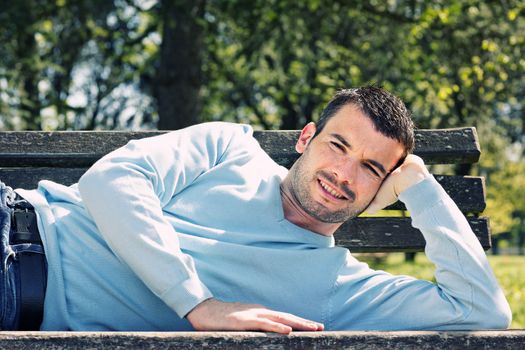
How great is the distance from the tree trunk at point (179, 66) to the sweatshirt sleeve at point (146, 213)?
7407mm

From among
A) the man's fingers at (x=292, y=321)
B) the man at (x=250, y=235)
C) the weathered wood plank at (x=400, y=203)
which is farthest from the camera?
the weathered wood plank at (x=400, y=203)

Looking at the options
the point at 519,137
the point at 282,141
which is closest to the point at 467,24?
the point at 282,141

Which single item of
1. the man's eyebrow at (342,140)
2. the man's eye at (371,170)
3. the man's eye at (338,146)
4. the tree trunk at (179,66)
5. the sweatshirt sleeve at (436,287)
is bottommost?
the tree trunk at (179,66)

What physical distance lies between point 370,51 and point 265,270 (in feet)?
37.7

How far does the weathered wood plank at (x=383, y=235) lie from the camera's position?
3766 mm

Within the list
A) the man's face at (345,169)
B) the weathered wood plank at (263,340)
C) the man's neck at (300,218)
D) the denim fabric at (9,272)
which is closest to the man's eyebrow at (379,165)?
the man's face at (345,169)

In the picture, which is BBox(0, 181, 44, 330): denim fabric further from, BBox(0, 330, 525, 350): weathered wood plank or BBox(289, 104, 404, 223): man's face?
BBox(289, 104, 404, 223): man's face

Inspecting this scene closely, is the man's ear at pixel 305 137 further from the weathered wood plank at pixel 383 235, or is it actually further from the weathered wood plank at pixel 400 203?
the weathered wood plank at pixel 400 203

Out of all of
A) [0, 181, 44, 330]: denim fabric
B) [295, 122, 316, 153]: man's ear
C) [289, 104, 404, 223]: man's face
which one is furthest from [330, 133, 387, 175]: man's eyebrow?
[0, 181, 44, 330]: denim fabric

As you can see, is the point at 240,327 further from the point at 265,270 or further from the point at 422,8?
the point at 422,8

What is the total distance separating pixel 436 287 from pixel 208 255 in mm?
745

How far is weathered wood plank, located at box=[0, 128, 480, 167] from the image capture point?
369cm

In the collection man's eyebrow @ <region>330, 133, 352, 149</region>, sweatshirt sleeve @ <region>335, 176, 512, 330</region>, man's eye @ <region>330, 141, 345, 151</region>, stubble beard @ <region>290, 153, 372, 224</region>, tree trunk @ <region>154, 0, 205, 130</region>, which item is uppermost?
man's eyebrow @ <region>330, 133, 352, 149</region>

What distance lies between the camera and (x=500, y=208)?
44.7 meters
